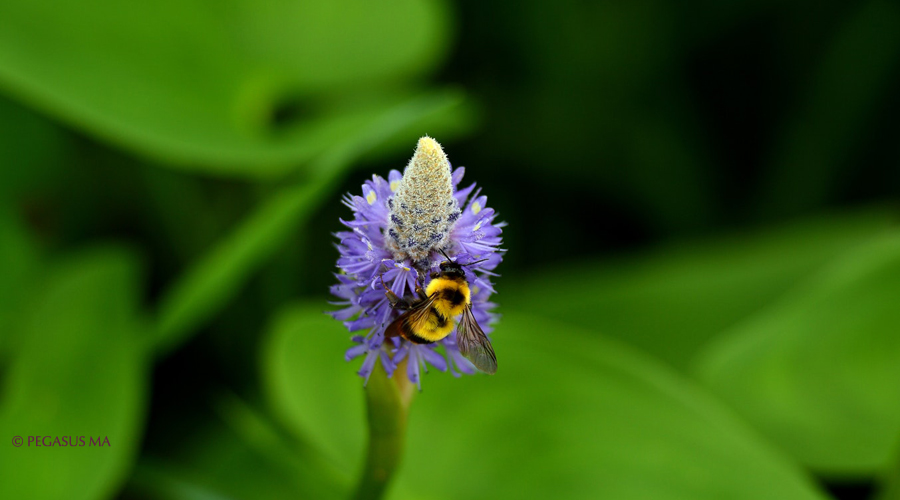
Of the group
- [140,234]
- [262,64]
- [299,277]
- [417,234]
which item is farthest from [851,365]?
[140,234]

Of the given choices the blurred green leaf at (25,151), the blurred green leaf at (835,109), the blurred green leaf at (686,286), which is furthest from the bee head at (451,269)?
the blurred green leaf at (835,109)

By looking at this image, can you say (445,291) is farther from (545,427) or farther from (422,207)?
(545,427)

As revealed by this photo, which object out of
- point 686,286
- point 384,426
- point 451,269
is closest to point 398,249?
point 451,269

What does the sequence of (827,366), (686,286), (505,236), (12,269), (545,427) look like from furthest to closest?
1. (505,236)
2. (686,286)
3. (12,269)
4. (827,366)
5. (545,427)

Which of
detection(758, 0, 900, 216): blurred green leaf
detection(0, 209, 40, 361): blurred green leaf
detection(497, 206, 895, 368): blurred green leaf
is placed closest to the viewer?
detection(0, 209, 40, 361): blurred green leaf

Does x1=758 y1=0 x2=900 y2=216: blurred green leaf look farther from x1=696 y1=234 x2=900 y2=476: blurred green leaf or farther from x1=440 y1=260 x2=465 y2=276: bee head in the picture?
x1=440 y1=260 x2=465 y2=276: bee head

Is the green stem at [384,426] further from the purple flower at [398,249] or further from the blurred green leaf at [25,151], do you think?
the blurred green leaf at [25,151]

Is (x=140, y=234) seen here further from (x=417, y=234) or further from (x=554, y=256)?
(x=417, y=234)

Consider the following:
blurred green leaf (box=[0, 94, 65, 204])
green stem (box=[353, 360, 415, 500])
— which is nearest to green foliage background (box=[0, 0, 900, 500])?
blurred green leaf (box=[0, 94, 65, 204])
